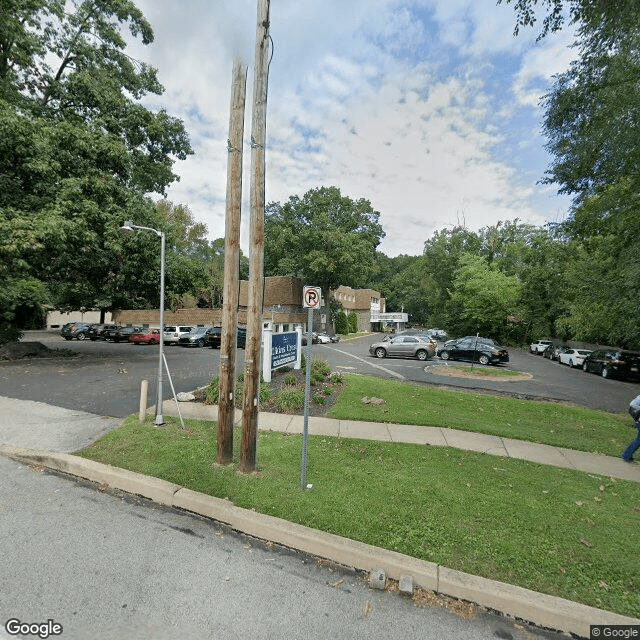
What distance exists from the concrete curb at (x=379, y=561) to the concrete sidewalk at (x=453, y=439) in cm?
274

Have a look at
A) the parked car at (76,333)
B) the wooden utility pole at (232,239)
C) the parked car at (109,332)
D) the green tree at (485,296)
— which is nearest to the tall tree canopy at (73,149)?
the wooden utility pole at (232,239)

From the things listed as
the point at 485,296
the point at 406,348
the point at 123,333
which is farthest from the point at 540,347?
the point at 123,333

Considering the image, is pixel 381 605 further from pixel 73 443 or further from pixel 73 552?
pixel 73 443

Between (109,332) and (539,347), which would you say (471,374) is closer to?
(539,347)

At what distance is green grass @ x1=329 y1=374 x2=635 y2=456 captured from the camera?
280 inches

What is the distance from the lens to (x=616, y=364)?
1869 centimetres

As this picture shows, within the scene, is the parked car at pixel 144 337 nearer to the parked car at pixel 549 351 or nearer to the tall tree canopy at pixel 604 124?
the tall tree canopy at pixel 604 124

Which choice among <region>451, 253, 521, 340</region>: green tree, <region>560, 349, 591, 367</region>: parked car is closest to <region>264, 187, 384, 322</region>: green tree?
<region>451, 253, 521, 340</region>: green tree

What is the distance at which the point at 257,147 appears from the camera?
15.6 feet

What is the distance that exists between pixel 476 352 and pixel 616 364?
6.79 m

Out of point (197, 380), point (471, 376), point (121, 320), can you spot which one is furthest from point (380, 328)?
point (197, 380)

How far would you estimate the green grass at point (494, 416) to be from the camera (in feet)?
23.4

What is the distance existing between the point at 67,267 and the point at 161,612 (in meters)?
17.8

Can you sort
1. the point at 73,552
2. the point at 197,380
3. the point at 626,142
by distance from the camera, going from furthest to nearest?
the point at 197,380, the point at 626,142, the point at 73,552
